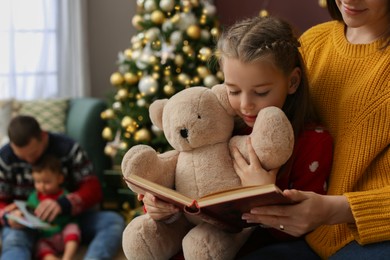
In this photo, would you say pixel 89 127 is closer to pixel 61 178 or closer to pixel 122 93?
pixel 122 93

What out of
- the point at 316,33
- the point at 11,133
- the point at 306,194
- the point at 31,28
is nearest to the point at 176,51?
the point at 11,133

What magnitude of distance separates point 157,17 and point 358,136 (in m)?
1.93

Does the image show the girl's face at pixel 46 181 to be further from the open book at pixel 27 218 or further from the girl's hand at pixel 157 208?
the girl's hand at pixel 157 208

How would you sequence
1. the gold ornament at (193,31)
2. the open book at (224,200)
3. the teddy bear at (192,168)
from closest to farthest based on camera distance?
the open book at (224,200) < the teddy bear at (192,168) < the gold ornament at (193,31)

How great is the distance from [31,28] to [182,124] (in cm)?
269

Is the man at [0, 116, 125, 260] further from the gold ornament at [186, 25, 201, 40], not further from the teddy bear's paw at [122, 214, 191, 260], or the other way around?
the teddy bear's paw at [122, 214, 191, 260]

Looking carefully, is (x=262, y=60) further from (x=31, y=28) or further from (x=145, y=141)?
(x=31, y=28)

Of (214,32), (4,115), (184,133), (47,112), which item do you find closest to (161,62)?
(214,32)

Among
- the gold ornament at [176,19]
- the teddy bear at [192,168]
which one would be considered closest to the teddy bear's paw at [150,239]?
the teddy bear at [192,168]

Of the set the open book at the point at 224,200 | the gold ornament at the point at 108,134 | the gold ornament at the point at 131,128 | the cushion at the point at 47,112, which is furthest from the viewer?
the cushion at the point at 47,112

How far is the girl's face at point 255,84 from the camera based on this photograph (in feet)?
4.58

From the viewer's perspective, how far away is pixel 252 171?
4.53 ft

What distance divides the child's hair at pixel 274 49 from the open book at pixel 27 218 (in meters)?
1.68

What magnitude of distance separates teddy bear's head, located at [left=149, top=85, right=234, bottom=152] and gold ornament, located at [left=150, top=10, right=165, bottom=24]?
5.66 feet
